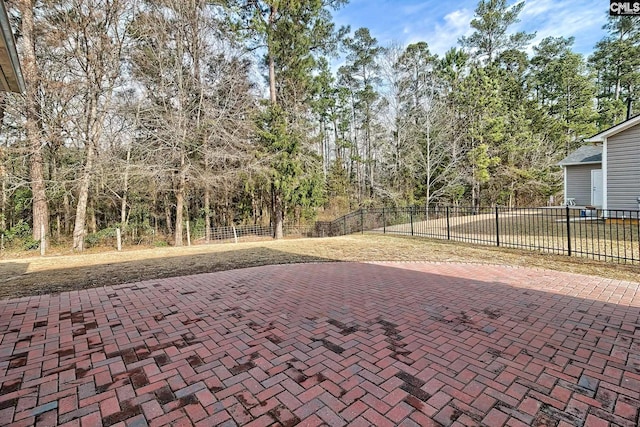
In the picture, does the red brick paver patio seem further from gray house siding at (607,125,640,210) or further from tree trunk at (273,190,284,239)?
tree trunk at (273,190,284,239)

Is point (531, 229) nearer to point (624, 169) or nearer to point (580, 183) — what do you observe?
point (624, 169)

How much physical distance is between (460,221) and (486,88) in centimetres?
1056

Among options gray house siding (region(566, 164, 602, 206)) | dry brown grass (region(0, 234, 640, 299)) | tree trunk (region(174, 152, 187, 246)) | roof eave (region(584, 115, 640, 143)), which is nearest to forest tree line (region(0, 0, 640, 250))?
tree trunk (region(174, 152, 187, 246))

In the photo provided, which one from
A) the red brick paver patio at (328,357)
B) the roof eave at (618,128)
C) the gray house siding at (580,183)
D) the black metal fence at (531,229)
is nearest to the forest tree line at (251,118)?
the black metal fence at (531,229)

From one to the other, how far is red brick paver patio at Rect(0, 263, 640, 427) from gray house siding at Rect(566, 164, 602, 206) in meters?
14.0

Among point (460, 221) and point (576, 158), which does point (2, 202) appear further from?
point (576, 158)

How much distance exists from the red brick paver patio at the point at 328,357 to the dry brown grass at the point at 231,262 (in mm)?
1051

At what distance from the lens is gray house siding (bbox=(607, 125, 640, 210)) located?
10.1 meters

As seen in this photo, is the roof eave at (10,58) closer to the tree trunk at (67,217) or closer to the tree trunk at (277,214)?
the tree trunk at (277,214)

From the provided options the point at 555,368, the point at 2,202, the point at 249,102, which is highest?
the point at 249,102

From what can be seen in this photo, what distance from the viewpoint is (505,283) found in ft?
16.0

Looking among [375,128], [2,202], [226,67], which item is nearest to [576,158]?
[375,128]

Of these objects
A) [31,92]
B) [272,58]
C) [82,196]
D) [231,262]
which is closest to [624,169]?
[231,262]

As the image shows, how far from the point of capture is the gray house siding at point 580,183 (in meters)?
15.4
